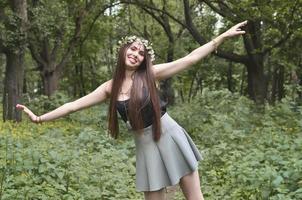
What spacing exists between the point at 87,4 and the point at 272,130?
13170mm

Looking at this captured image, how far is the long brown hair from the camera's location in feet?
13.2

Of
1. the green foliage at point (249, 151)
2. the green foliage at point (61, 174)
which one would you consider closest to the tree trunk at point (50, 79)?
the green foliage at point (249, 151)

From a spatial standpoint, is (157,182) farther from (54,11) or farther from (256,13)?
(54,11)

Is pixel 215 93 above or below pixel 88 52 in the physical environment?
below

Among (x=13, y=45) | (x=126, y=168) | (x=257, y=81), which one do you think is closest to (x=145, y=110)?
(x=126, y=168)

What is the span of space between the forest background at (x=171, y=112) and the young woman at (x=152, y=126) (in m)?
0.95

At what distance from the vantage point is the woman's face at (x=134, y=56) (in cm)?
419

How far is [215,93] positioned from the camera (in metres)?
16.9

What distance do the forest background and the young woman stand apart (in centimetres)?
95

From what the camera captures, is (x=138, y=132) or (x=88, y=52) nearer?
(x=138, y=132)

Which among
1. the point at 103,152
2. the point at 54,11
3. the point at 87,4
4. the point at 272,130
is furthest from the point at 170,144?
the point at 87,4

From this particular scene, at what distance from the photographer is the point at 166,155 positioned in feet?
13.7

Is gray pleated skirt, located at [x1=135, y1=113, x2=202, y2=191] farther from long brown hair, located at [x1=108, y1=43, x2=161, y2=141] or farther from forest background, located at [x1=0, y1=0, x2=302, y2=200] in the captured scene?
forest background, located at [x1=0, y1=0, x2=302, y2=200]

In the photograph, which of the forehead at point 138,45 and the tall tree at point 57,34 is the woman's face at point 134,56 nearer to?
the forehead at point 138,45
